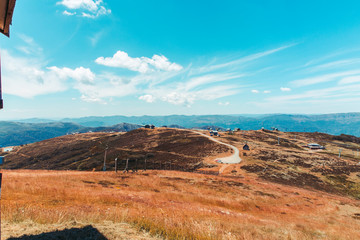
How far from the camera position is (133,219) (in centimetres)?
870

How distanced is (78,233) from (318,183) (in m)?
60.6

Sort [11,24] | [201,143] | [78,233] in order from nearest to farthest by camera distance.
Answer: [11,24] < [78,233] < [201,143]

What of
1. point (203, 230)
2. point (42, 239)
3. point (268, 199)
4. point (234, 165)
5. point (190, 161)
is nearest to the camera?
point (42, 239)

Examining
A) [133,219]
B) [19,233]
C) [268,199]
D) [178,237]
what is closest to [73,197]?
[133,219]

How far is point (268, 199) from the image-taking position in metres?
28.4

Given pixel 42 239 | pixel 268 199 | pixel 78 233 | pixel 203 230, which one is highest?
pixel 42 239

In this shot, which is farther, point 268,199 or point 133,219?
point 268,199

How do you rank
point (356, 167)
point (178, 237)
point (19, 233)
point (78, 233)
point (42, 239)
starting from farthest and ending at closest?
point (356, 167), point (178, 237), point (78, 233), point (19, 233), point (42, 239)

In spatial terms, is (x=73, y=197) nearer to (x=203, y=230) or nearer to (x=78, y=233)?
(x=78, y=233)

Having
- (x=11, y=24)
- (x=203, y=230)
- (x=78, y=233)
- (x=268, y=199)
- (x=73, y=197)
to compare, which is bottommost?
(x=268, y=199)

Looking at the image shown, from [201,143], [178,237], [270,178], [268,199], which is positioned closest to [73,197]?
[178,237]

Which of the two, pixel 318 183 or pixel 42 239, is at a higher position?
pixel 42 239

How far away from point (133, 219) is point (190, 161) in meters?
65.5

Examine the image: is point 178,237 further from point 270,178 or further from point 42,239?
point 270,178
